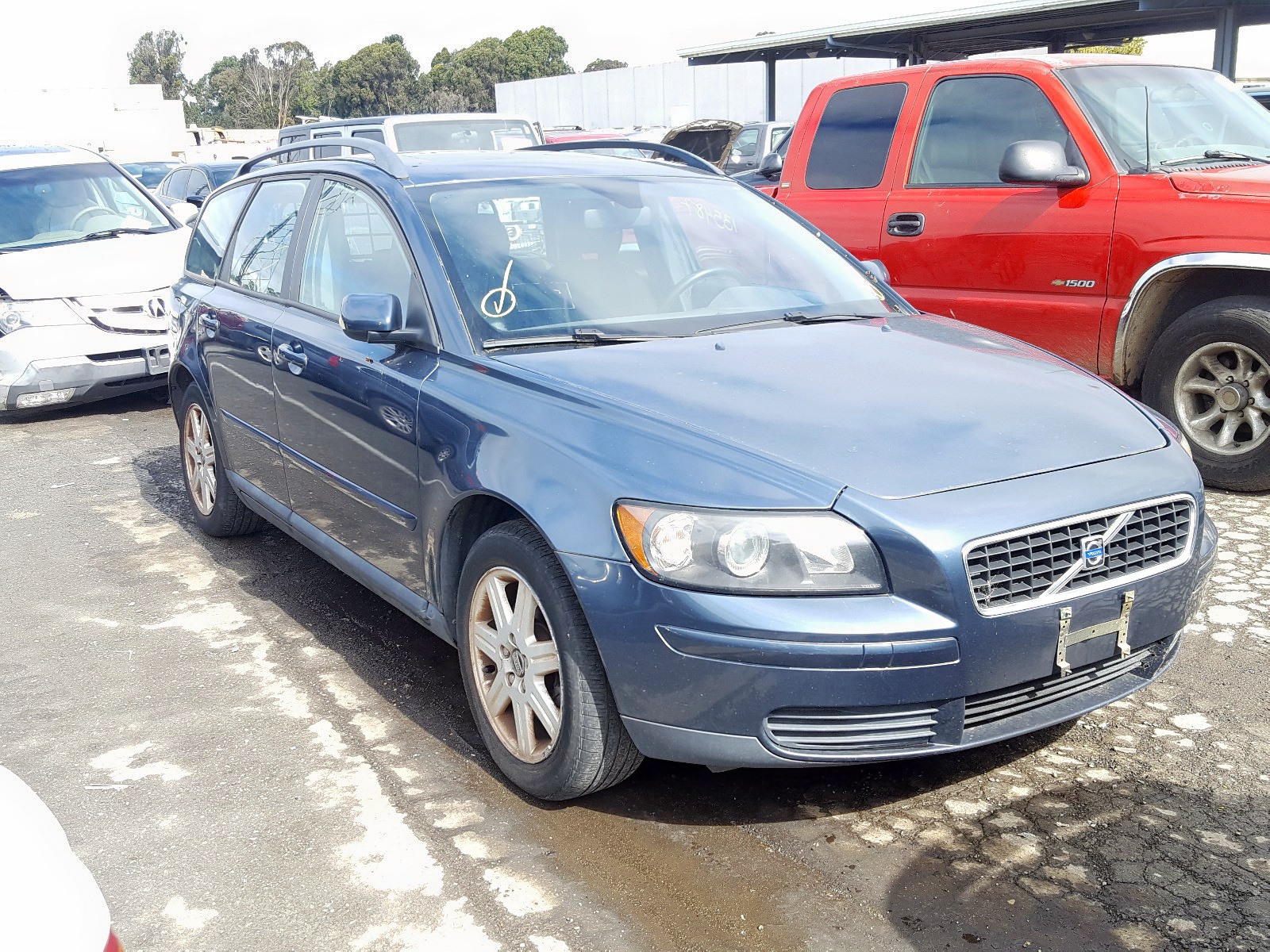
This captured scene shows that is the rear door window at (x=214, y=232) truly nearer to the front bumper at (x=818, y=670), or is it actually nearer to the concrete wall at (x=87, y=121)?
the front bumper at (x=818, y=670)

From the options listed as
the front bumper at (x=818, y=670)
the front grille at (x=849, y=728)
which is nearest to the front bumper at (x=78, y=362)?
the front bumper at (x=818, y=670)

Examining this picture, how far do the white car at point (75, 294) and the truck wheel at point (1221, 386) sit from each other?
6311 millimetres

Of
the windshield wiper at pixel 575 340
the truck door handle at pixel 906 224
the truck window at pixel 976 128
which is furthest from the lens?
the truck door handle at pixel 906 224

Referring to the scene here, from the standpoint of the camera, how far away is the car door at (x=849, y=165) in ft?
21.7

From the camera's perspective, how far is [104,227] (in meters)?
9.63

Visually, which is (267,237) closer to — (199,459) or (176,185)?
(199,459)

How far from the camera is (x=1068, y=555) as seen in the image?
Answer: 2865mm

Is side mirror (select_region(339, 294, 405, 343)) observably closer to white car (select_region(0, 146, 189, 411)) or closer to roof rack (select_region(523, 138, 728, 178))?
roof rack (select_region(523, 138, 728, 178))

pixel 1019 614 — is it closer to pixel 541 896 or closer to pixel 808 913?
pixel 808 913

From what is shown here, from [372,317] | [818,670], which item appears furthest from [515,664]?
[372,317]

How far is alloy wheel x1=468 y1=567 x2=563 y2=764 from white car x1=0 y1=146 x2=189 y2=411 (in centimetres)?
599

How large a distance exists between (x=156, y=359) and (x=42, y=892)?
7.76 m

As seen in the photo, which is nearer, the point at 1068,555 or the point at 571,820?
the point at 1068,555

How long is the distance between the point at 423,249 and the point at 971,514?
1.91m
